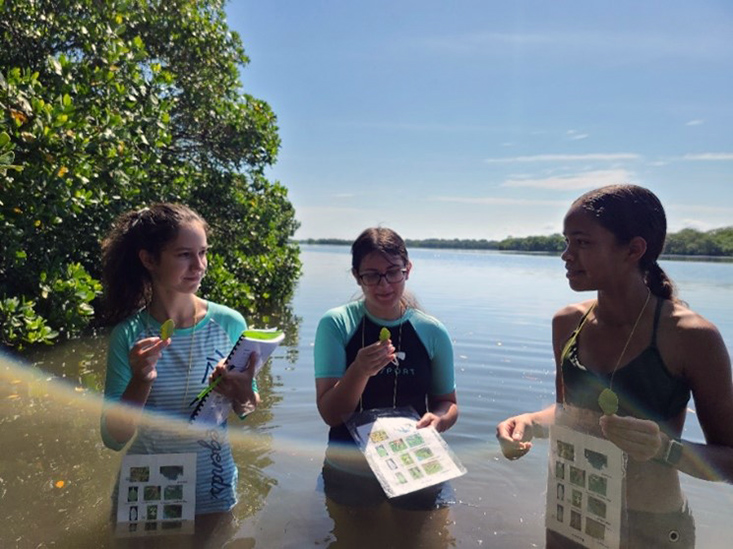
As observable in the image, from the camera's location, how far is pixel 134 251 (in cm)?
268

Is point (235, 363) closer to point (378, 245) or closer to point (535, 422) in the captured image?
point (378, 245)

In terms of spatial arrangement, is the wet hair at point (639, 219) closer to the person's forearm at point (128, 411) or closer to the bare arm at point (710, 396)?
the bare arm at point (710, 396)

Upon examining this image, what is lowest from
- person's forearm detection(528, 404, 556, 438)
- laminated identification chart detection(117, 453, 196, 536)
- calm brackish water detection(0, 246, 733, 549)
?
calm brackish water detection(0, 246, 733, 549)

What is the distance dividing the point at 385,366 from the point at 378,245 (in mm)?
657

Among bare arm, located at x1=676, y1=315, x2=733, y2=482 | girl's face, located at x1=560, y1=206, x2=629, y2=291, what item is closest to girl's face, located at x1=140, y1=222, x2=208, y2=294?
girl's face, located at x1=560, y1=206, x2=629, y2=291

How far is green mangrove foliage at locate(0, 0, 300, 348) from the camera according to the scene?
18.5ft

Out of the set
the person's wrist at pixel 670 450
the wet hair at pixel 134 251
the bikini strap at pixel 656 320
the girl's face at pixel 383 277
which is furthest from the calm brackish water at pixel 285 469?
the bikini strap at pixel 656 320

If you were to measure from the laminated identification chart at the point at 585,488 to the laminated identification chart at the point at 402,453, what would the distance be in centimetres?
50

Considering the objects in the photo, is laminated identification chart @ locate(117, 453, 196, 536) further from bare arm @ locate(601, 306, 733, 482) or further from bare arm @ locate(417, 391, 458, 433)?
bare arm @ locate(601, 306, 733, 482)

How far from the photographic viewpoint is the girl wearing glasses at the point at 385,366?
3.01m

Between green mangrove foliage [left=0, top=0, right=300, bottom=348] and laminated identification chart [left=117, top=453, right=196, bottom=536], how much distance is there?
3214 mm

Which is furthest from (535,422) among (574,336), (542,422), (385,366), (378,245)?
(378,245)

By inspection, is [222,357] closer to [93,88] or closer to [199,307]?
[199,307]

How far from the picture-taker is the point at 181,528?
2393 millimetres
